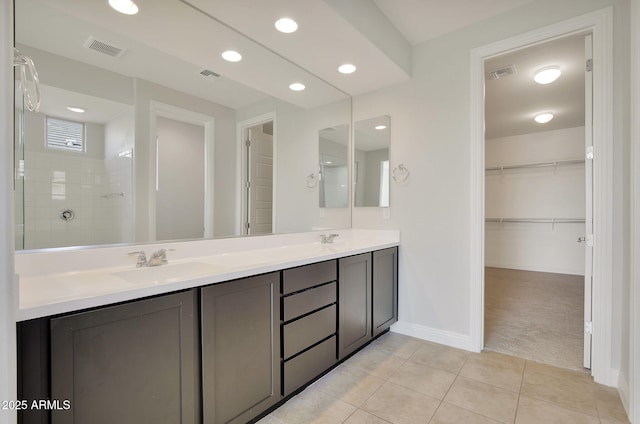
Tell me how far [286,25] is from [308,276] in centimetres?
160

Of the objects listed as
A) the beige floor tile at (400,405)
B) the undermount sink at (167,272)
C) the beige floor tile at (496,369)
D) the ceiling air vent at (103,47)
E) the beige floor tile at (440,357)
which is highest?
the ceiling air vent at (103,47)

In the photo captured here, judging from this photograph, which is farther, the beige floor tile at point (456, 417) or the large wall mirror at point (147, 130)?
the beige floor tile at point (456, 417)

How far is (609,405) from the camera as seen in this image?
5.58 ft

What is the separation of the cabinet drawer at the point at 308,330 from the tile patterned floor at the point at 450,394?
32cm

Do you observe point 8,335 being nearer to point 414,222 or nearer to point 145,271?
point 145,271

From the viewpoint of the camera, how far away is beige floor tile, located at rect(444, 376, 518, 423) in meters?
1.65

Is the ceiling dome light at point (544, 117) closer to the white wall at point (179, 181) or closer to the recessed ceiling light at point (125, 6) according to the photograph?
the white wall at point (179, 181)

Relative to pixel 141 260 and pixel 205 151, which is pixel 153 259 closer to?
pixel 141 260

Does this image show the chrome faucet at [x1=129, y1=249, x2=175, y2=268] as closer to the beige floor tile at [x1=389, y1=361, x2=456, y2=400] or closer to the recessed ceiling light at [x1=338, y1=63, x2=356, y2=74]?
the beige floor tile at [x1=389, y1=361, x2=456, y2=400]

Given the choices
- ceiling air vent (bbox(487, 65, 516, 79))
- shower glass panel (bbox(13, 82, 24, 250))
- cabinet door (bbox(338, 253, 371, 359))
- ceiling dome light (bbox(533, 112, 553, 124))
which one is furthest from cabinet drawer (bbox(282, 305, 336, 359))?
ceiling dome light (bbox(533, 112, 553, 124))

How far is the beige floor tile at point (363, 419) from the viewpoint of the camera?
5.19 feet

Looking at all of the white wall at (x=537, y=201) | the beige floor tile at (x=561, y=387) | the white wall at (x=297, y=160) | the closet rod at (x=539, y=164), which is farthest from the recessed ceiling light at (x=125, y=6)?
the white wall at (x=537, y=201)

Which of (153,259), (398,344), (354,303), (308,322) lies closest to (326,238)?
(354,303)

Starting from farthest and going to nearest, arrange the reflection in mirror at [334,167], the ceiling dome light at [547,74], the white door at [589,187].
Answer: the ceiling dome light at [547,74], the reflection in mirror at [334,167], the white door at [589,187]
